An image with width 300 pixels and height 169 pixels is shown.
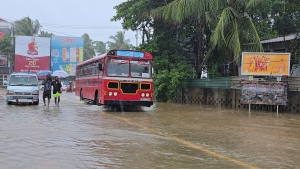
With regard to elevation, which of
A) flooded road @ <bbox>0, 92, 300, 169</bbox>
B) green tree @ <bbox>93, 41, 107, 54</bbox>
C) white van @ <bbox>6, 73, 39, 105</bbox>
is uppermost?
green tree @ <bbox>93, 41, 107, 54</bbox>

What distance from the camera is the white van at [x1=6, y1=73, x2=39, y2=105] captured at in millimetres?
17656

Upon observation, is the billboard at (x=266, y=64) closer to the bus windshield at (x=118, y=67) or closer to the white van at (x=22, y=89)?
the bus windshield at (x=118, y=67)

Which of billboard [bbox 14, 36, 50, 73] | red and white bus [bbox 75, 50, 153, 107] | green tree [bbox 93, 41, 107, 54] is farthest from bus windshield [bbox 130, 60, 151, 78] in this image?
green tree [bbox 93, 41, 107, 54]

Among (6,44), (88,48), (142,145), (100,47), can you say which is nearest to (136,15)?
(142,145)

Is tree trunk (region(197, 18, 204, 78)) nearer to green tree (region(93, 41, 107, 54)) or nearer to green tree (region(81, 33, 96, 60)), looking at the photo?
green tree (region(81, 33, 96, 60))

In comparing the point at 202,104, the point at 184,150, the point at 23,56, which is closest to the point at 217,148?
the point at 184,150

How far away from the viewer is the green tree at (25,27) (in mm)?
57750

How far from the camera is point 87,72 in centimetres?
2033

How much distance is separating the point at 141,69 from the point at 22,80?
6.96 meters

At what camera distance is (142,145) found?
791 cm

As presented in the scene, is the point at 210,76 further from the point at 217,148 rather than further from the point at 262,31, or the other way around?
the point at 217,148

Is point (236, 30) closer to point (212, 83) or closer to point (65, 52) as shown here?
point (212, 83)

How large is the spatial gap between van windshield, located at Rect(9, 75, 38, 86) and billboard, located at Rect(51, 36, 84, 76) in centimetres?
3811

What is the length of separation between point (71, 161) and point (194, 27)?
72.5 feet
